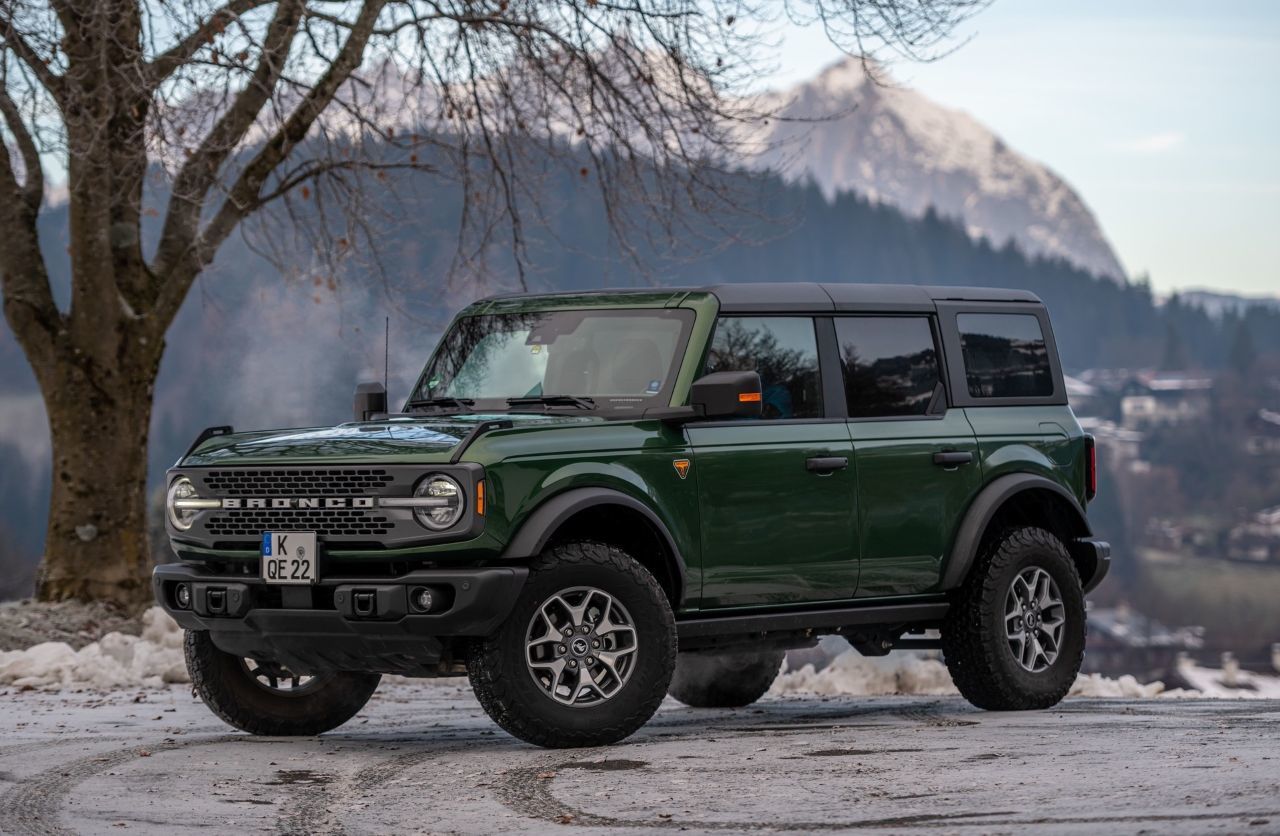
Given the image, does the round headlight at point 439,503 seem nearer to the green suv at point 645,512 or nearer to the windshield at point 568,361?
the green suv at point 645,512

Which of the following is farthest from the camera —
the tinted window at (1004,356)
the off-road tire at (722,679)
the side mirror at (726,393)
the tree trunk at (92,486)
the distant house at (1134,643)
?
the distant house at (1134,643)

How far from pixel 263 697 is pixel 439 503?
1859mm

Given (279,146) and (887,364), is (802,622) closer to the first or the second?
(887,364)

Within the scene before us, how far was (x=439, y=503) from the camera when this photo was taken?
23.3ft

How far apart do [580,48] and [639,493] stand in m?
9.51

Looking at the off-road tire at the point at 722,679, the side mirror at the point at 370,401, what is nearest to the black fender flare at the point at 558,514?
the side mirror at the point at 370,401

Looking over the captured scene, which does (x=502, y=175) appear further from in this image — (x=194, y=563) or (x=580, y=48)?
(x=194, y=563)

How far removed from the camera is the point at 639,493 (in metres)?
7.63

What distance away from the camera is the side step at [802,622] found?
8000mm

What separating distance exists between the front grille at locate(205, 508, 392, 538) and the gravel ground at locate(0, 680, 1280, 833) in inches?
36.4

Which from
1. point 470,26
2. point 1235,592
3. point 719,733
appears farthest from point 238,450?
point 1235,592

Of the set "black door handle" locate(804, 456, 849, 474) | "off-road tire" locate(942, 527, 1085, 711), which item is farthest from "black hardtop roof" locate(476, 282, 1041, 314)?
"off-road tire" locate(942, 527, 1085, 711)

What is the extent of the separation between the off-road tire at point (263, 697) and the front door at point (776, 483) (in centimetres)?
176

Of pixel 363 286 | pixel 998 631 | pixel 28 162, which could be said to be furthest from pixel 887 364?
pixel 363 286
